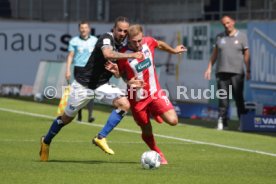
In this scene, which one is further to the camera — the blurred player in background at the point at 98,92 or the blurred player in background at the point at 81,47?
the blurred player in background at the point at 81,47

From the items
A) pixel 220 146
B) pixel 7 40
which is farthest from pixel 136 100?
pixel 7 40

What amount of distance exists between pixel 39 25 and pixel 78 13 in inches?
71.3

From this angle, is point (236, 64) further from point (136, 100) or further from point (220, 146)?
point (136, 100)

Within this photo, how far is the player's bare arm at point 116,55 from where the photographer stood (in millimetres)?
15062

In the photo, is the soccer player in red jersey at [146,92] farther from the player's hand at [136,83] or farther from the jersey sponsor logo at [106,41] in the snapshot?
the jersey sponsor logo at [106,41]

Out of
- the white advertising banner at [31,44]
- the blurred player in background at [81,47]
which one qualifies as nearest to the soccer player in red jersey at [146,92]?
the blurred player in background at [81,47]

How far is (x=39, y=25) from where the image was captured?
3453cm

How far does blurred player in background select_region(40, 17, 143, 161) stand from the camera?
15.7 m

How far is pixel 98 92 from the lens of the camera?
53.5 feet

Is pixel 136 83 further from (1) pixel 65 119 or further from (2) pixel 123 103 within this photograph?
(1) pixel 65 119

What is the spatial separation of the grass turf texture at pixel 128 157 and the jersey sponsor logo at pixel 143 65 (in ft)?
4.31

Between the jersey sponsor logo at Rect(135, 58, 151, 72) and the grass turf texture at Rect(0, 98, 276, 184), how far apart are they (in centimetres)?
131

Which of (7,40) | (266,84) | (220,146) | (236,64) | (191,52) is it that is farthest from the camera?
(7,40)

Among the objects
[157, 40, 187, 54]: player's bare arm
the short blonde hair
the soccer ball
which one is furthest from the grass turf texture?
the short blonde hair
